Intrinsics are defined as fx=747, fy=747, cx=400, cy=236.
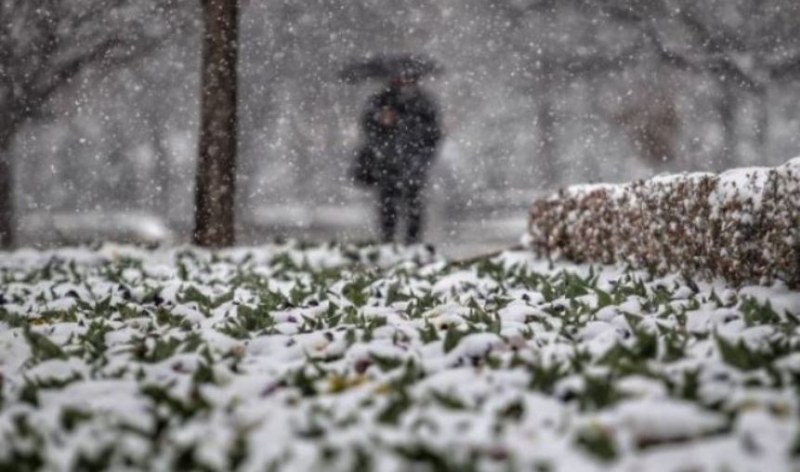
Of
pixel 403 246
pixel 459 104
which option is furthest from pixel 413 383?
pixel 459 104

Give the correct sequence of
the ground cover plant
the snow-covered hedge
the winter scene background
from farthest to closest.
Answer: the snow-covered hedge < the winter scene background < the ground cover plant

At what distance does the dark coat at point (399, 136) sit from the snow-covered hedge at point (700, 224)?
3.35 meters


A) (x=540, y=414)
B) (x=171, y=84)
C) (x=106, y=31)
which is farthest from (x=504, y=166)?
(x=540, y=414)

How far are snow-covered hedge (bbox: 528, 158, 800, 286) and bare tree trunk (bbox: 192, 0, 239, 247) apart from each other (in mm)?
4332

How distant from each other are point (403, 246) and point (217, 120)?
2.69 meters

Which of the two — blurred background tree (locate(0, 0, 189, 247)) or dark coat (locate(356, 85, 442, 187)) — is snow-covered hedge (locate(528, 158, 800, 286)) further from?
blurred background tree (locate(0, 0, 189, 247))

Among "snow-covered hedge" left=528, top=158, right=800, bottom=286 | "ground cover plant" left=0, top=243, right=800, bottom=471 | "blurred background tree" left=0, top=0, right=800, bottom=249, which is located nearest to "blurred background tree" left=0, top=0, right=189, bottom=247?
"blurred background tree" left=0, top=0, right=800, bottom=249

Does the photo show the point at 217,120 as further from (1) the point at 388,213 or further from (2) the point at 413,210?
(2) the point at 413,210

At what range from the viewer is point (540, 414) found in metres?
2.13

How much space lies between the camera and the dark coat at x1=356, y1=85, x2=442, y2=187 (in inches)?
378

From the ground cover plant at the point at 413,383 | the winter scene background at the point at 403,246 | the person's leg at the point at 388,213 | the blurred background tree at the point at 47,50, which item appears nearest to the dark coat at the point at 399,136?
the person's leg at the point at 388,213

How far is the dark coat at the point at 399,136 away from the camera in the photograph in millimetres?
9602

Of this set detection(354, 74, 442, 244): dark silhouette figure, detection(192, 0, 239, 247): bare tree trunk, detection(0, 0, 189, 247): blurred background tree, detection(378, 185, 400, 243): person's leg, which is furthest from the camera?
detection(378, 185, 400, 243): person's leg

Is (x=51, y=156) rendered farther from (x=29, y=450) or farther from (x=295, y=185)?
(x=29, y=450)
